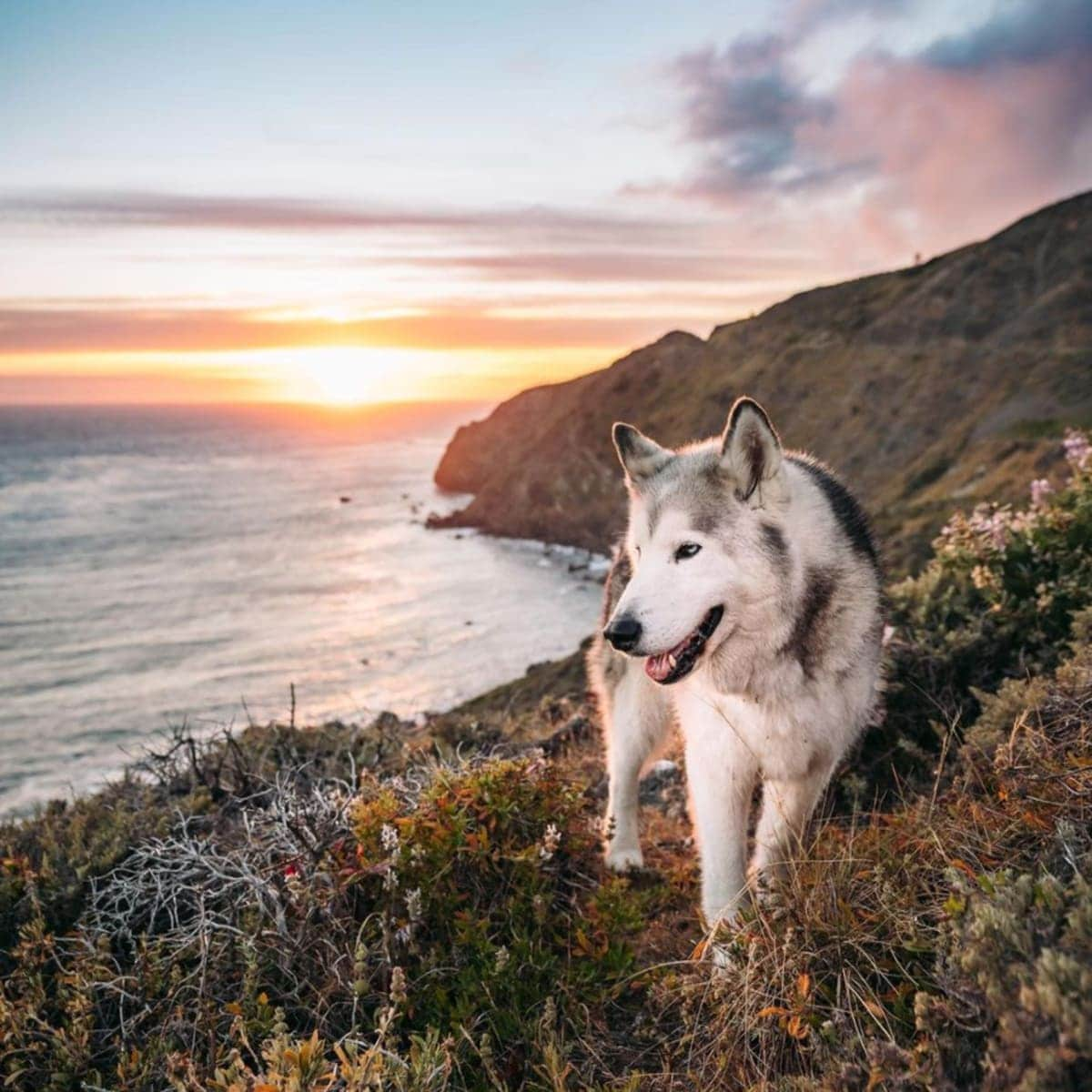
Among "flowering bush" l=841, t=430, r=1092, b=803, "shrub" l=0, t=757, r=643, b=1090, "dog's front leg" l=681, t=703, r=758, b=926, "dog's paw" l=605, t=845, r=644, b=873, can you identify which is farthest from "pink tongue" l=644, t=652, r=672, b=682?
"flowering bush" l=841, t=430, r=1092, b=803

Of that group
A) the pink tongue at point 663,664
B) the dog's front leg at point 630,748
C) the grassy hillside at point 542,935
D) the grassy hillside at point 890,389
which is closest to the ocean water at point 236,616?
the grassy hillside at point 542,935

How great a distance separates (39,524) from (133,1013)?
300 feet

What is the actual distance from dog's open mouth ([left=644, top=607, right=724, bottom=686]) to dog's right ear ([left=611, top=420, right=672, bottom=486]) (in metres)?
0.96

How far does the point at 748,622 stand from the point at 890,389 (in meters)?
64.0

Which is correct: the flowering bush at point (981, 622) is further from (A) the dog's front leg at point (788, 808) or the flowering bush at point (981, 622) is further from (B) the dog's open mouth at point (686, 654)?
(B) the dog's open mouth at point (686, 654)

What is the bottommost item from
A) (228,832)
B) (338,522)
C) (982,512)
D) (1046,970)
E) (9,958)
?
(338,522)

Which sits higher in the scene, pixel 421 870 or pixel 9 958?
pixel 421 870

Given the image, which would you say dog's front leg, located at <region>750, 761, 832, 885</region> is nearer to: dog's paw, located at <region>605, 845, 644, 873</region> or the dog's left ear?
dog's paw, located at <region>605, 845, 644, 873</region>

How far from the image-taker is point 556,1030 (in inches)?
147

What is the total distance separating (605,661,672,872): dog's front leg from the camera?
564 centimetres

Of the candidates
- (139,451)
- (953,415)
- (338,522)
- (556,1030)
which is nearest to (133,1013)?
(556,1030)

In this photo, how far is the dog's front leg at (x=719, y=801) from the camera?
425cm

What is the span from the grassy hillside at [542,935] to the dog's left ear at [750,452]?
1653 millimetres

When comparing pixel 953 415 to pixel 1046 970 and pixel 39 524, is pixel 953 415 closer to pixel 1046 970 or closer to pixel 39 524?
pixel 1046 970
